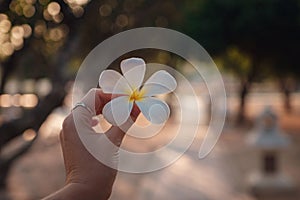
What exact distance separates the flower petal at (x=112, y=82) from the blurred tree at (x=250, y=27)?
15.8 metres

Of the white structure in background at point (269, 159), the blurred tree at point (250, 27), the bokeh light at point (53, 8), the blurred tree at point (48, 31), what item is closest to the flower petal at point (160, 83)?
the blurred tree at point (48, 31)

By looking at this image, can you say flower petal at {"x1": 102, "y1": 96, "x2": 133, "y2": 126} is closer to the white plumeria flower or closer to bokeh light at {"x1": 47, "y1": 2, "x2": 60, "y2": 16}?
the white plumeria flower

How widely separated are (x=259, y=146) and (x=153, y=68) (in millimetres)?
8852

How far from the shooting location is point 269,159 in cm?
1063

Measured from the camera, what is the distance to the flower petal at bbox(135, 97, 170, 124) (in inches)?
53.3

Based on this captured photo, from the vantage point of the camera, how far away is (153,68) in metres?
1.84

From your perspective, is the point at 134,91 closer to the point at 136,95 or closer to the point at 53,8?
the point at 136,95

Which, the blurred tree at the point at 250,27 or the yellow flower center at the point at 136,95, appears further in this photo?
the blurred tree at the point at 250,27

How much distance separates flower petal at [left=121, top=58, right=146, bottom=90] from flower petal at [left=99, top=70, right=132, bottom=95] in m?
0.01

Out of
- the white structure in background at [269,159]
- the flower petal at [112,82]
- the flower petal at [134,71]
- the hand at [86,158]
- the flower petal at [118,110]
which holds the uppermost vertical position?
the white structure in background at [269,159]

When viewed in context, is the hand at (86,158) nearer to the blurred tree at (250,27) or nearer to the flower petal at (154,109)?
the flower petal at (154,109)

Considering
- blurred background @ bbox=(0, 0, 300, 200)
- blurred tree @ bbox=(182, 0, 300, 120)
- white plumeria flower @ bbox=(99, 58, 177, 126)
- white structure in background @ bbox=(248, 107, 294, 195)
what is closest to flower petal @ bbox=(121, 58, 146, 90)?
white plumeria flower @ bbox=(99, 58, 177, 126)

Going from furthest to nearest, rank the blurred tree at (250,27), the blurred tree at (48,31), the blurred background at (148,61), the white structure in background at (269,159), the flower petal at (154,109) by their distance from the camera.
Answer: the blurred tree at (250,27) < the white structure in background at (269,159) < the blurred background at (148,61) < the blurred tree at (48,31) < the flower petal at (154,109)

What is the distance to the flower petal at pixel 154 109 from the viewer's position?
1.35m
